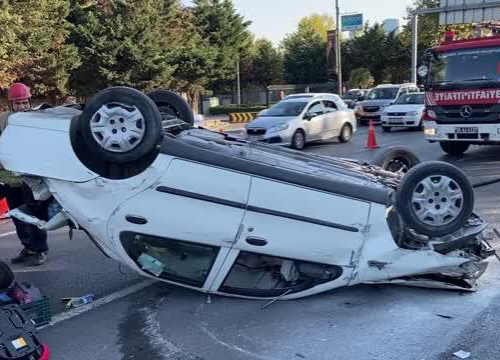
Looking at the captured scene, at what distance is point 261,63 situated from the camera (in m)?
60.2

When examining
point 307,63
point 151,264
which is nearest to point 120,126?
point 151,264

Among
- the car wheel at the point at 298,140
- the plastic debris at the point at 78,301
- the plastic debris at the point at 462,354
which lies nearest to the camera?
the plastic debris at the point at 462,354

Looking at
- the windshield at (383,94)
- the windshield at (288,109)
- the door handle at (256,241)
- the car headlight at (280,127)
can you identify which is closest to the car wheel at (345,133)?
the windshield at (288,109)

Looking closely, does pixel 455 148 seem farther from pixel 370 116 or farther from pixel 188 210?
pixel 370 116

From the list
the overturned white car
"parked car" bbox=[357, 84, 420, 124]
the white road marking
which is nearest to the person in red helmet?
the white road marking

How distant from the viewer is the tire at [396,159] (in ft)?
20.1

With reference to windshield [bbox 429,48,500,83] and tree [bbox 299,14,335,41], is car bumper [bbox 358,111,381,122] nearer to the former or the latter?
windshield [bbox 429,48,500,83]

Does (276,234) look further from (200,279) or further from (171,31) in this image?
(171,31)

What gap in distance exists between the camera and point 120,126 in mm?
4191

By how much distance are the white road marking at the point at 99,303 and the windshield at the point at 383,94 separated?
21.3 metres

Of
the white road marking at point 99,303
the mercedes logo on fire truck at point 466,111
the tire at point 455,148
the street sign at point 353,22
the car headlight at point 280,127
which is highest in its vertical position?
the street sign at point 353,22

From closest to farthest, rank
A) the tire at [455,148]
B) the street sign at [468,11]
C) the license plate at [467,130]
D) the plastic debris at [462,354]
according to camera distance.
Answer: the plastic debris at [462,354] → the license plate at [467,130] → the tire at [455,148] → the street sign at [468,11]

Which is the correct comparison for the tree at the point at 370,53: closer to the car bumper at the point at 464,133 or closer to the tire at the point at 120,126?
the car bumper at the point at 464,133

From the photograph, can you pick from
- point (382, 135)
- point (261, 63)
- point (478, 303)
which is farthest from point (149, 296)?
point (261, 63)
